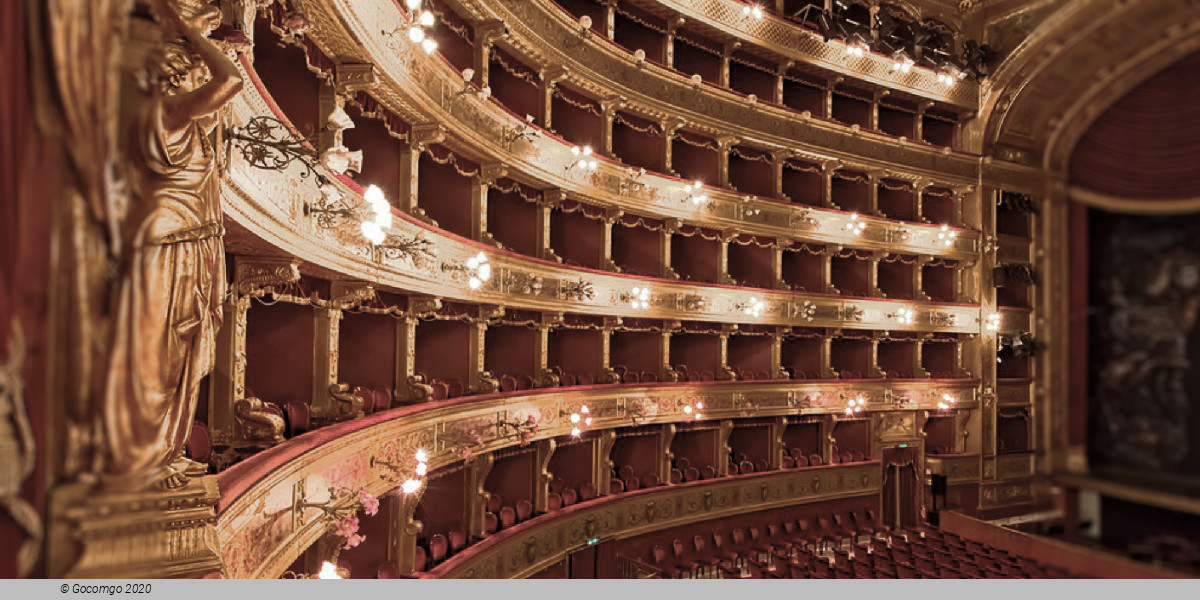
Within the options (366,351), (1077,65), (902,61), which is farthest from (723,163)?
(1077,65)

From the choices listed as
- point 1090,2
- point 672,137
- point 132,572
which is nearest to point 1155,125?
point 1090,2

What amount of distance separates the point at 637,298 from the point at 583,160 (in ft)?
7.93

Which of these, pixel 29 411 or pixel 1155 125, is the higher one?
pixel 1155 125

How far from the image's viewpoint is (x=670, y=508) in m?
9.95

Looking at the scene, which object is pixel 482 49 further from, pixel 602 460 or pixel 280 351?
pixel 602 460

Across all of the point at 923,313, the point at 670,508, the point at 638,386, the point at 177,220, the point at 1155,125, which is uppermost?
the point at 1155,125

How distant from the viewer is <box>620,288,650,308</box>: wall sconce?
10172mm

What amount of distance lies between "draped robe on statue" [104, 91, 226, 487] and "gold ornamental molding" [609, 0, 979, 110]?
246 centimetres

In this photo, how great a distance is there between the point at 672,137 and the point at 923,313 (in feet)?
30.6

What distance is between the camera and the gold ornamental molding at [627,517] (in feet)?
23.1

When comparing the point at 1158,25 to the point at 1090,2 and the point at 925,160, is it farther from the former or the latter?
the point at 925,160

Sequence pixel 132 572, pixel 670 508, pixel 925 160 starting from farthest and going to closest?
pixel 670 508, pixel 925 160, pixel 132 572

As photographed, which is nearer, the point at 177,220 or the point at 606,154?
the point at 177,220

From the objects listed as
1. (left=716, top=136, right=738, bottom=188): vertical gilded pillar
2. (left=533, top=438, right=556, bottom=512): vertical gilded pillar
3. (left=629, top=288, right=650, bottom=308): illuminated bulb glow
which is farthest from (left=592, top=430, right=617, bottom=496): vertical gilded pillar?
(left=716, top=136, right=738, bottom=188): vertical gilded pillar
